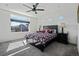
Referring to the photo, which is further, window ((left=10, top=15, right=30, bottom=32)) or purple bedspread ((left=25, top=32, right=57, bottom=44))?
purple bedspread ((left=25, top=32, right=57, bottom=44))

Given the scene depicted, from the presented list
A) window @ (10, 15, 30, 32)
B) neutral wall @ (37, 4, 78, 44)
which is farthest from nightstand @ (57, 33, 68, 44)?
window @ (10, 15, 30, 32)

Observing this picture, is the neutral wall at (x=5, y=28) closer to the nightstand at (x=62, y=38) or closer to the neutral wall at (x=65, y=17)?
the neutral wall at (x=65, y=17)

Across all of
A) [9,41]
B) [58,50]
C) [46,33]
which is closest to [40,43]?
[46,33]

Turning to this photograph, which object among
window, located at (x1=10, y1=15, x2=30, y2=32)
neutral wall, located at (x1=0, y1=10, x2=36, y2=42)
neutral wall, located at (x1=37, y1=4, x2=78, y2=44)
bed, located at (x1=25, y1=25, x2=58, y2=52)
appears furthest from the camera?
neutral wall, located at (x1=0, y1=10, x2=36, y2=42)

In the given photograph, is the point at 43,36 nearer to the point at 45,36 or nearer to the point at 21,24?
the point at 45,36

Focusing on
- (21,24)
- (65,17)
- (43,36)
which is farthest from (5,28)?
(65,17)

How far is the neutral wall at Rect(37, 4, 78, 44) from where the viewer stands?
10.1ft

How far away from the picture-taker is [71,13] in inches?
123

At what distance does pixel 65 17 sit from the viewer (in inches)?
125

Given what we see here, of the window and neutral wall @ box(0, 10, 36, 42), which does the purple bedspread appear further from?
neutral wall @ box(0, 10, 36, 42)

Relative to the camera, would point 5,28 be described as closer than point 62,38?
No

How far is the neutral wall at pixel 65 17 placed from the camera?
121 inches

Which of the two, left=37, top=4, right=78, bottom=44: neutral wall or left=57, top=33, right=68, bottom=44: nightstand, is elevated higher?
left=37, top=4, right=78, bottom=44: neutral wall

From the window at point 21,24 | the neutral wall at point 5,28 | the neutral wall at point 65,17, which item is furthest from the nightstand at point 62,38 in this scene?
the neutral wall at point 5,28
